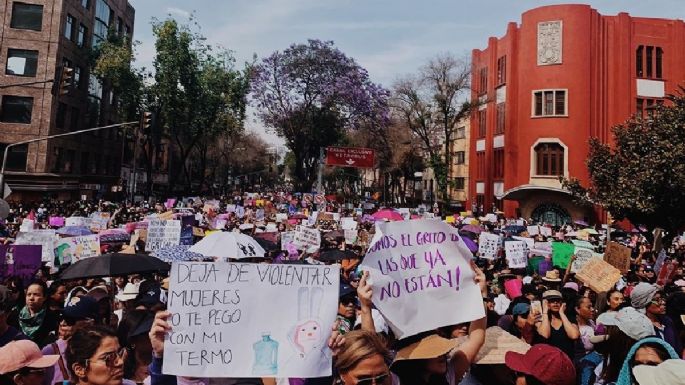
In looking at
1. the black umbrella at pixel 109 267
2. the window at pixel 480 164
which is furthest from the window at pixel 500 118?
the black umbrella at pixel 109 267

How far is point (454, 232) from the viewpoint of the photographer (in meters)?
3.66

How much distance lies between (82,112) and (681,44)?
43.7 m

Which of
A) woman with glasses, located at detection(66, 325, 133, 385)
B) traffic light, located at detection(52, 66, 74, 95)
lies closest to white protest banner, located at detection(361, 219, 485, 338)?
woman with glasses, located at detection(66, 325, 133, 385)

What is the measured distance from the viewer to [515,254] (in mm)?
10820

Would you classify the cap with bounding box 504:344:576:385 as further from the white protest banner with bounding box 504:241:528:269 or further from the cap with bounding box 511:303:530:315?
the white protest banner with bounding box 504:241:528:269

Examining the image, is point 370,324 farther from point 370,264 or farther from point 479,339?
point 479,339

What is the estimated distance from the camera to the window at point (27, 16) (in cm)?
3381

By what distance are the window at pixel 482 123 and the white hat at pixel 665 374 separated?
41638 mm

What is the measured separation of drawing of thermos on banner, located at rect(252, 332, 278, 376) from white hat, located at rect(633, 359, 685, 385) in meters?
1.97

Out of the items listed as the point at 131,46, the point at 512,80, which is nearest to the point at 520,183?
the point at 512,80

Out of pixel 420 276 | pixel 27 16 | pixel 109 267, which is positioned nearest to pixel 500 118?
pixel 27 16

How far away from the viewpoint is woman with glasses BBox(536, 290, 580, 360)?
195 inches

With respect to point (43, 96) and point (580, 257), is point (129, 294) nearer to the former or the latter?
point (580, 257)

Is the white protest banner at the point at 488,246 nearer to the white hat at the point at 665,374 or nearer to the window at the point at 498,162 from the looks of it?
the white hat at the point at 665,374
